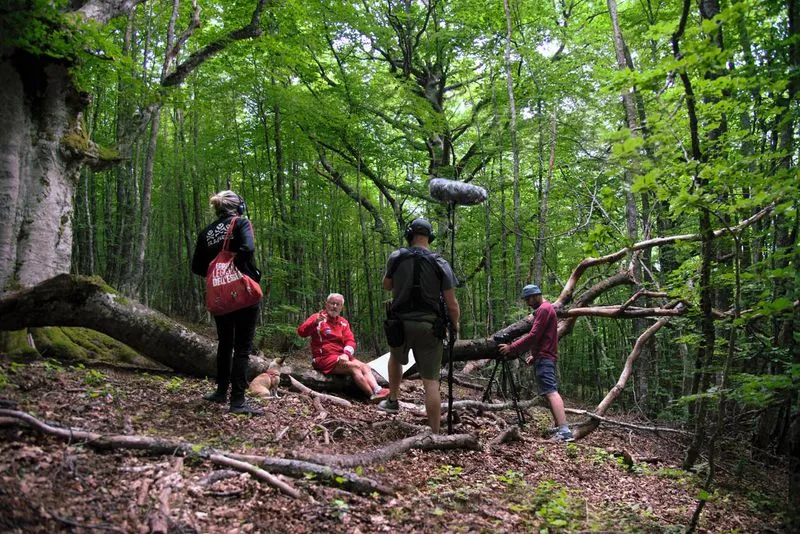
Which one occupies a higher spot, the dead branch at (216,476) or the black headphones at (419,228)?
the black headphones at (419,228)

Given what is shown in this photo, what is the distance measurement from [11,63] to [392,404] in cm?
524

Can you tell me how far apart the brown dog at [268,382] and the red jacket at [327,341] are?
0.52 meters

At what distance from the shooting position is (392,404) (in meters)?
5.13

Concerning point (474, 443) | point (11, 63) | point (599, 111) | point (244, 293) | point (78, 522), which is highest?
point (599, 111)

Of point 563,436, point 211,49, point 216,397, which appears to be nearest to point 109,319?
point 216,397

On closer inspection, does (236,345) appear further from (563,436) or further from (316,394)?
(563,436)

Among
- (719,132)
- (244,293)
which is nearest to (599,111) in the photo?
(719,132)

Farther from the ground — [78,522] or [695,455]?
[78,522]

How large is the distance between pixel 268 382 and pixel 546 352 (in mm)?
3253

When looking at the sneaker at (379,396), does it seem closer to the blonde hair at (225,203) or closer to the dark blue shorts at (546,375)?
the dark blue shorts at (546,375)

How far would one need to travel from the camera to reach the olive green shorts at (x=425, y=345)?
4.37 metres

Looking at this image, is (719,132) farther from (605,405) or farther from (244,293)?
(244,293)

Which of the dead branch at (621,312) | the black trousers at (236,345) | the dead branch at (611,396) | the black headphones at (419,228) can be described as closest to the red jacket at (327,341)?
the black trousers at (236,345)

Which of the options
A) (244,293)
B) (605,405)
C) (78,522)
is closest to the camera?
(78,522)
